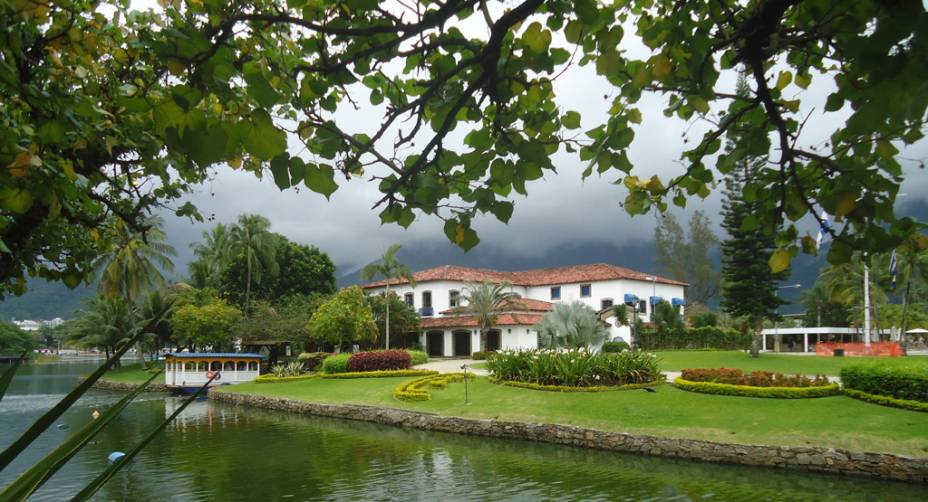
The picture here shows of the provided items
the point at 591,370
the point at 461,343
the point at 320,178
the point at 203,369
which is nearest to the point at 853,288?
the point at 461,343

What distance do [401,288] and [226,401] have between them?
70.9 ft

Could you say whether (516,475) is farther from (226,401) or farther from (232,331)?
(232,331)

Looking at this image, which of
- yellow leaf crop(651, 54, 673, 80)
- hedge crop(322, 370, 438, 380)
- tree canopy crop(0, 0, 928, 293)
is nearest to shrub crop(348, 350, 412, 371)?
hedge crop(322, 370, 438, 380)

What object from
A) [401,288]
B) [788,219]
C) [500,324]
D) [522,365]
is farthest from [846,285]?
[788,219]

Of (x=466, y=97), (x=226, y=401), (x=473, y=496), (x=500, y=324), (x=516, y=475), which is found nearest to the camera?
(x=466, y=97)

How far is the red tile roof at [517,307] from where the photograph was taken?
39.5 meters

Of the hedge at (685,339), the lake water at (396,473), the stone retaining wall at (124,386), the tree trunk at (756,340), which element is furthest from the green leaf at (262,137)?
the hedge at (685,339)

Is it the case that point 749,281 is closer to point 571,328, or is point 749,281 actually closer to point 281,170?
point 571,328

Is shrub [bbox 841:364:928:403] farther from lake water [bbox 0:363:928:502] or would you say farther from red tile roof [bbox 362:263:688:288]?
red tile roof [bbox 362:263:688:288]

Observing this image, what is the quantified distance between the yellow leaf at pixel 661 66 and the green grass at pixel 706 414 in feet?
38.6

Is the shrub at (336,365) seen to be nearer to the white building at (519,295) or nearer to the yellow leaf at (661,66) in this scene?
the white building at (519,295)

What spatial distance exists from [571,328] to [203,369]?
18.7 m

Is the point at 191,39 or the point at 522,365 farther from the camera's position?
the point at 522,365

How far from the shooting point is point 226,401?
26.0 m
